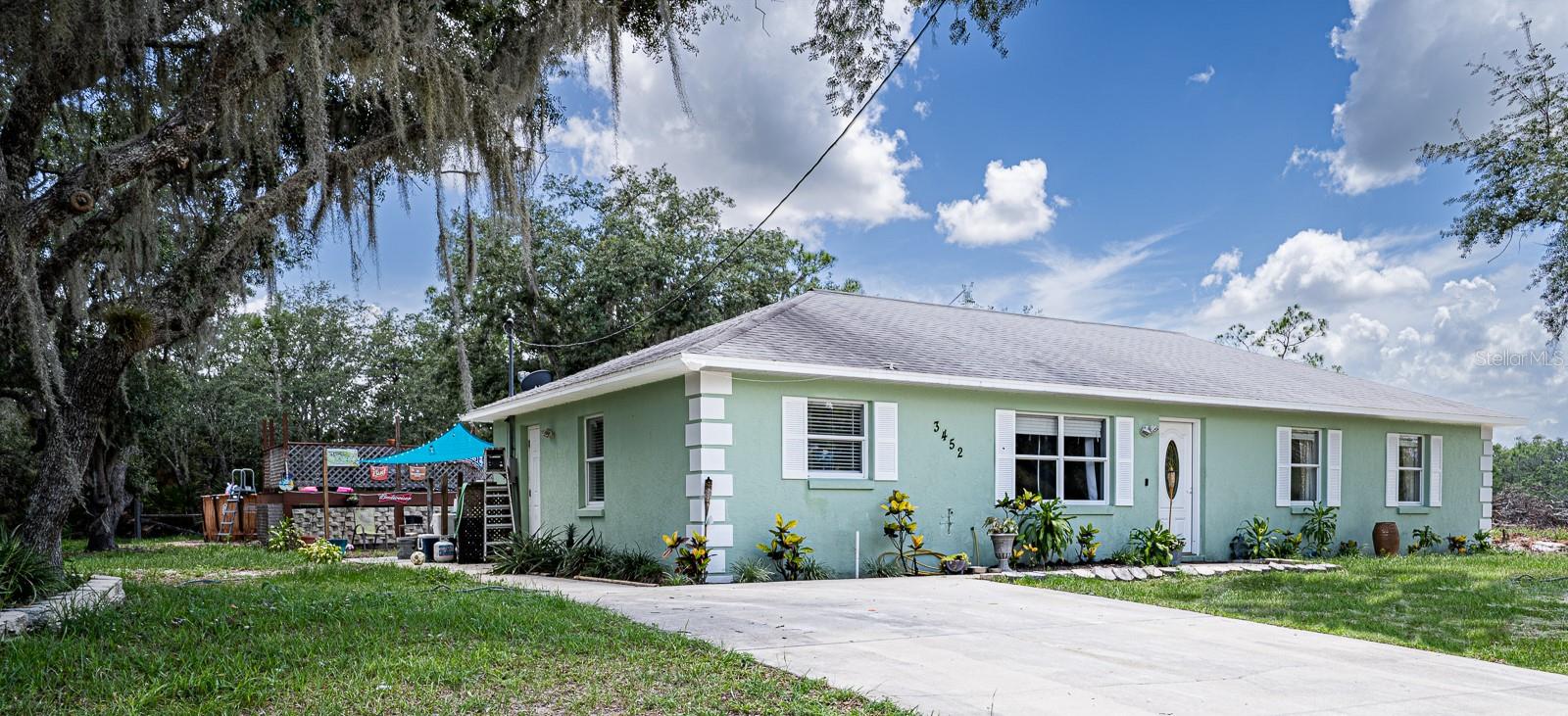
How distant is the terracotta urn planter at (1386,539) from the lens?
48.2ft

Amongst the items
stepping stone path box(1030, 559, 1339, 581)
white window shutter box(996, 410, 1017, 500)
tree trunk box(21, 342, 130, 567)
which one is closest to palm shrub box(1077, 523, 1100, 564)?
Answer: stepping stone path box(1030, 559, 1339, 581)

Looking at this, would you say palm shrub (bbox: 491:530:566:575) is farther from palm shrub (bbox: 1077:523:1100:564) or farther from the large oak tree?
palm shrub (bbox: 1077:523:1100:564)

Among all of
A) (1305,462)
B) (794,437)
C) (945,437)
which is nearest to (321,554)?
(794,437)

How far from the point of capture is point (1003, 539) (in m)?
11.2

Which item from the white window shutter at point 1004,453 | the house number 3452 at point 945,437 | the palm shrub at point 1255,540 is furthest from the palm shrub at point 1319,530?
the house number 3452 at point 945,437

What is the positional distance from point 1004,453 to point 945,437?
35.4 inches

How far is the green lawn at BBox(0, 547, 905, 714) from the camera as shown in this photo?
4.24 m

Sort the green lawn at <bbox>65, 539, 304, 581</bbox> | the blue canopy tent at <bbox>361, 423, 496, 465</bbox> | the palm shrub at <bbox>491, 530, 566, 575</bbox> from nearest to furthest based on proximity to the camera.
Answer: the green lawn at <bbox>65, 539, 304, 581</bbox> < the palm shrub at <bbox>491, 530, 566, 575</bbox> < the blue canopy tent at <bbox>361, 423, 496, 465</bbox>

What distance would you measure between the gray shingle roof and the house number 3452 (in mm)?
612

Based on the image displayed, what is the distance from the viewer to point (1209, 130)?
47.0 feet

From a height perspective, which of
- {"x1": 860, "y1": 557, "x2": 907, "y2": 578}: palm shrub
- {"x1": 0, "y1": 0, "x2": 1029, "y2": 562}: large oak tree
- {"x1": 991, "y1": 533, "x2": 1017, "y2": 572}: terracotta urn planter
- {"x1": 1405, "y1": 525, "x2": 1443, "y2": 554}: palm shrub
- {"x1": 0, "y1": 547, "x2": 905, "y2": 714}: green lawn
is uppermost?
{"x1": 0, "y1": 0, "x2": 1029, "y2": 562}: large oak tree

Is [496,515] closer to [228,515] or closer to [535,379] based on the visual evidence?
[535,379]

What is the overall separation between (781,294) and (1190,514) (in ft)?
40.7

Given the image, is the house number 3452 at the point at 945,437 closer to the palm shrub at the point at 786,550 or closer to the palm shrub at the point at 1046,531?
the palm shrub at the point at 1046,531
